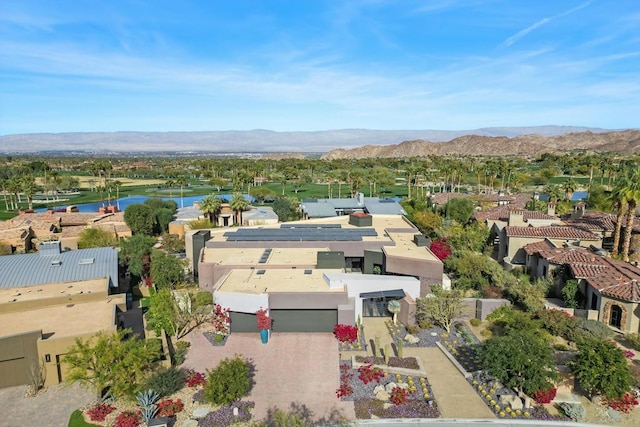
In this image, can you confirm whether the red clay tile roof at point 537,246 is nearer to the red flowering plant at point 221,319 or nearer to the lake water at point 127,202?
the red flowering plant at point 221,319

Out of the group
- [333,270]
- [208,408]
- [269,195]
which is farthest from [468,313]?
[269,195]

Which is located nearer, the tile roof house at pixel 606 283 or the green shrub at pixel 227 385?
the green shrub at pixel 227 385

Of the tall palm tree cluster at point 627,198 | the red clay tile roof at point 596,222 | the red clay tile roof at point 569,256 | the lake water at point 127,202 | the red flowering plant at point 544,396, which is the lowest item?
the lake water at point 127,202

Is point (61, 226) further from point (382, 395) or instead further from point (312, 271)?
point (382, 395)

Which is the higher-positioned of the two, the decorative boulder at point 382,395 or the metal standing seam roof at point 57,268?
the metal standing seam roof at point 57,268

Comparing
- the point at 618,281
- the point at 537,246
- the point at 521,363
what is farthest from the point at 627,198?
the point at 521,363

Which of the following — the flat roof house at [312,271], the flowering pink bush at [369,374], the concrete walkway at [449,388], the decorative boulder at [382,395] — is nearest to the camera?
the concrete walkway at [449,388]

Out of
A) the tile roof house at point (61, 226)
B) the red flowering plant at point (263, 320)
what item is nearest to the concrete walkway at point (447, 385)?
the red flowering plant at point (263, 320)

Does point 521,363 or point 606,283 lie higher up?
point 606,283
